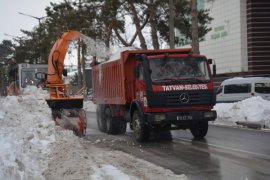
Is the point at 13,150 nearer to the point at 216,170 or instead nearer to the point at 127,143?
the point at 216,170

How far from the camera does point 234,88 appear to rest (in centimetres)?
3027

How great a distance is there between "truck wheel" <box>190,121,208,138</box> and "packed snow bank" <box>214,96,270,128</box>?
423 centimetres

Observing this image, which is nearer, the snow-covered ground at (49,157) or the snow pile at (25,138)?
the snow pile at (25,138)

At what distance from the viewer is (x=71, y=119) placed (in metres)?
16.1

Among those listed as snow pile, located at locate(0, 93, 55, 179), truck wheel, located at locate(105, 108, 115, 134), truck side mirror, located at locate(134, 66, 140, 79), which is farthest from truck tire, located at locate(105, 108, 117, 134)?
truck side mirror, located at locate(134, 66, 140, 79)

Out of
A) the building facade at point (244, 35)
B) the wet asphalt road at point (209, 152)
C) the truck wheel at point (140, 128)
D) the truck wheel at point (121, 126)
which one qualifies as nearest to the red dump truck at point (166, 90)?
the truck wheel at point (140, 128)

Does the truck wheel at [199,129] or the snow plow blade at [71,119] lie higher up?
the snow plow blade at [71,119]

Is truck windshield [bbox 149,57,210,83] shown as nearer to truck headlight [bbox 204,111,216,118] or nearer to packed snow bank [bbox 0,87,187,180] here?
truck headlight [bbox 204,111,216,118]

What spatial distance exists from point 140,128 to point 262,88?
50.0ft

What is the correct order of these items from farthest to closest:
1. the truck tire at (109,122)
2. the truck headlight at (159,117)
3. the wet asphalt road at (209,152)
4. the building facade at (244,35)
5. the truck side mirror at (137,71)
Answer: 1. the building facade at (244,35)
2. the truck tire at (109,122)
3. the truck side mirror at (137,71)
4. the truck headlight at (159,117)
5. the wet asphalt road at (209,152)

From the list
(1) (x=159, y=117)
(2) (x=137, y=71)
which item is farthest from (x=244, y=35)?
(1) (x=159, y=117)

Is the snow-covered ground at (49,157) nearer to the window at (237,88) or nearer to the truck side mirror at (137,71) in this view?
the truck side mirror at (137,71)

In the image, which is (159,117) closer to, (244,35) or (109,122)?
(109,122)

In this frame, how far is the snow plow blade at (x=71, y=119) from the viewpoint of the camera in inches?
631
